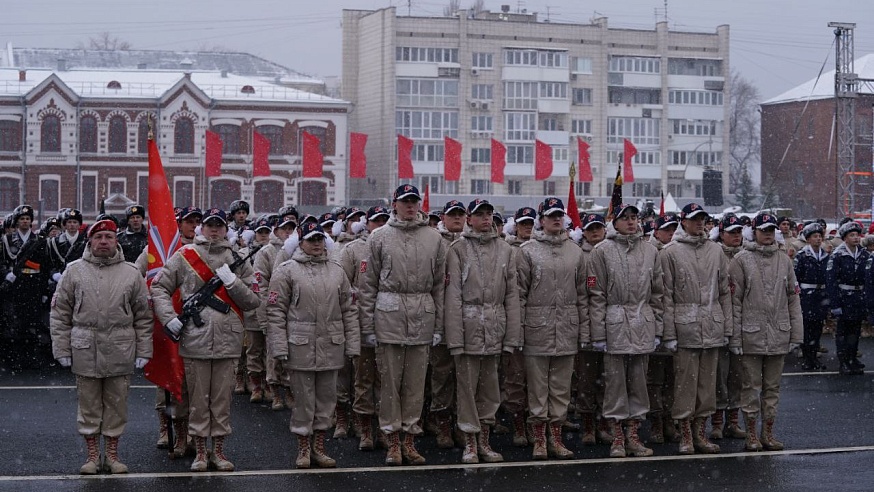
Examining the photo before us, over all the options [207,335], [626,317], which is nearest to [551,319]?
[626,317]

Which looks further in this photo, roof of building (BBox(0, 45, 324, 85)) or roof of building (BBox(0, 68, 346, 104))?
roof of building (BBox(0, 45, 324, 85))

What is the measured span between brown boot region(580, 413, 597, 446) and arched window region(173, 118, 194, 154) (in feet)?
191

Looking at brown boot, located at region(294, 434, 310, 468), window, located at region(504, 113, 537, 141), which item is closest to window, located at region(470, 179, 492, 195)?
window, located at region(504, 113, 537, 141)

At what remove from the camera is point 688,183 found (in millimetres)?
86375

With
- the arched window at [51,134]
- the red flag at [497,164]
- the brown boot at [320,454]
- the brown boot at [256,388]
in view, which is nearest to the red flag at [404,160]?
the red flag at [497,164]

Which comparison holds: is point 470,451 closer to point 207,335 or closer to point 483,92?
point 207,335

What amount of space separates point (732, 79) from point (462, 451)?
9742cm

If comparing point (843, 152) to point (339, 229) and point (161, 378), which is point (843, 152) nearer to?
point (339, 229)

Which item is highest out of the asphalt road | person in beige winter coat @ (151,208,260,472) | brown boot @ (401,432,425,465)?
person in beige winter coat @ (151,208,260,472)

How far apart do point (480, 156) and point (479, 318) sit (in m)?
70.6

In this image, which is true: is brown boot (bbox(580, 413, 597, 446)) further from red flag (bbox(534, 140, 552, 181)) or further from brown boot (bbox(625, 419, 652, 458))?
red flag (bbox(534, 140, 552, 181))

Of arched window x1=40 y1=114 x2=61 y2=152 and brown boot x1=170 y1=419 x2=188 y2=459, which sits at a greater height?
arched window x1=40 y1=114 x2=61 y2=152

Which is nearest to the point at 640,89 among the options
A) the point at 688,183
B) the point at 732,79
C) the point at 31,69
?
the point at 688,183

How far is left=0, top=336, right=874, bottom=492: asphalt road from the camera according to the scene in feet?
31.0
